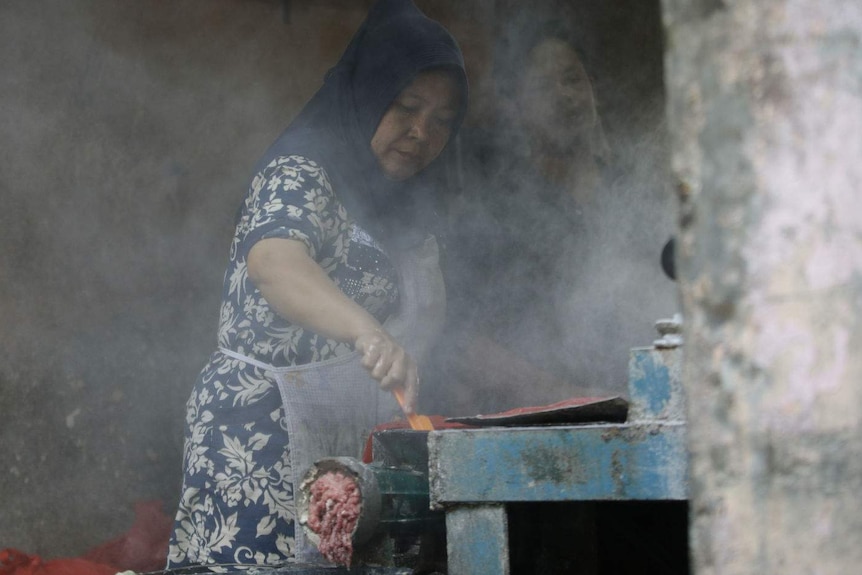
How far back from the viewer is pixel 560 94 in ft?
14.0

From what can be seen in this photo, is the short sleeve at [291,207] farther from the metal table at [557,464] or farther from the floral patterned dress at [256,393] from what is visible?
the metal table at [557,464]

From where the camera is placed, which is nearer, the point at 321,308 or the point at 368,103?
the point at 321,308

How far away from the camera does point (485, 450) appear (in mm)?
1633

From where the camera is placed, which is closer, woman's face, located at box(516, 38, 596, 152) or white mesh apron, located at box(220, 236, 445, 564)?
white mesh apron, located at box(220, 236, 445, 564)

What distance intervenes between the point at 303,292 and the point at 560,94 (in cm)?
233

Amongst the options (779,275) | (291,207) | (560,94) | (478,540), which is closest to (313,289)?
(291,207)

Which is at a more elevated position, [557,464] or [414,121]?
[414,121]

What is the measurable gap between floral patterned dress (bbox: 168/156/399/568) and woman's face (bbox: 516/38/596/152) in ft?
5.89

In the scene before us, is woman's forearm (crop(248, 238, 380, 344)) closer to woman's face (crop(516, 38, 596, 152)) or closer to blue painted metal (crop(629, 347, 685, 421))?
blue painted metal (crop(629, 347, 685, 421))

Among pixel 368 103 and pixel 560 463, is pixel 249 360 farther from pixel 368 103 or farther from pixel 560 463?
pixel 560 463

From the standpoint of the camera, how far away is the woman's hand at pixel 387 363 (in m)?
2.05

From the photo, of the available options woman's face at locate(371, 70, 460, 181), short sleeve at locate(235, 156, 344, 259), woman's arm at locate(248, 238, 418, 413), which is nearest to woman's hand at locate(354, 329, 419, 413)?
woman's arm at locate(248, 238, 418, 413)

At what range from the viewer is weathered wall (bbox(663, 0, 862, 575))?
0.93 metres

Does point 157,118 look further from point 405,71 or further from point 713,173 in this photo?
point 713,173
